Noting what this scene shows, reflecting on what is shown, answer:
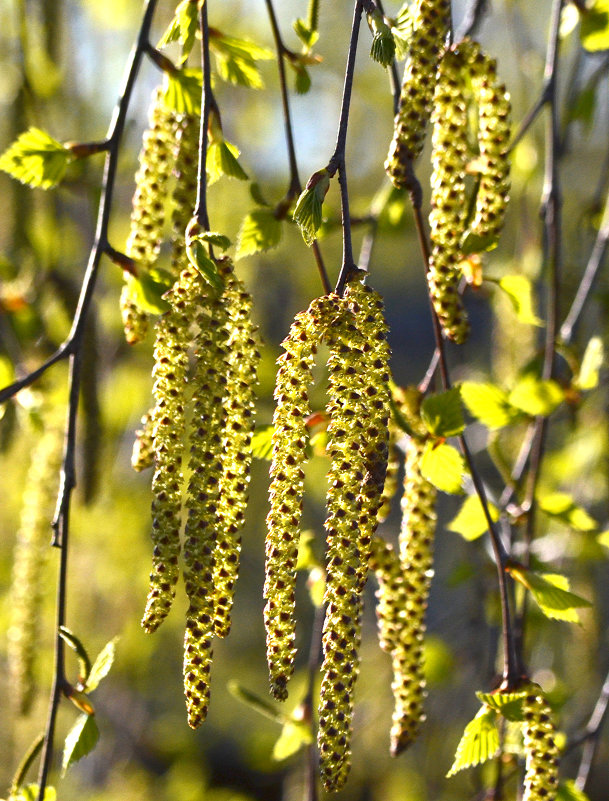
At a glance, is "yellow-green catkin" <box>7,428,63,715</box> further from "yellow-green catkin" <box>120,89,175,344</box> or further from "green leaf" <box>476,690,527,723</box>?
"green leaf" <box>476,690,527,723</box>

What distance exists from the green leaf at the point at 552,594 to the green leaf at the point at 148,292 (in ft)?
1.82

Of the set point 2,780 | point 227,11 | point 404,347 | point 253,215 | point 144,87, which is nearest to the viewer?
point 253,215

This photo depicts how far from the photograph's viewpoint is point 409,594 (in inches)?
47.4

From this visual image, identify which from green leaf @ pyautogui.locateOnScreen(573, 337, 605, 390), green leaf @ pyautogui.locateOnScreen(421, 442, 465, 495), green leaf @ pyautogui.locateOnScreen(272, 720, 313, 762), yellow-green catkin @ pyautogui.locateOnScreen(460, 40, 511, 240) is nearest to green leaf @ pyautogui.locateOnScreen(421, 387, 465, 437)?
green leaf @ pyautogui.locateOnScreen(421, 442, 465, 495)

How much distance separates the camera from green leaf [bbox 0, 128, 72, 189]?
1.15m

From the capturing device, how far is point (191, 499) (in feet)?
2.79

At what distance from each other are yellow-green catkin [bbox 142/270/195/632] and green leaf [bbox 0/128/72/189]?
33cm

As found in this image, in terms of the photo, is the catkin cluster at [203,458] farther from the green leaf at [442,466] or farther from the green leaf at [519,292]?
the green leaf at [519,292]

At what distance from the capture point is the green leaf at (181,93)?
1.13 m

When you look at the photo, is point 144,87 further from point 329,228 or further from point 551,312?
point 551,312

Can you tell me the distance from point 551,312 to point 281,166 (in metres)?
3.44

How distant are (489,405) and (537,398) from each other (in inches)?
3.3

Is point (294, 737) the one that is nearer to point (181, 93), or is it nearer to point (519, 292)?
point (519, 292)

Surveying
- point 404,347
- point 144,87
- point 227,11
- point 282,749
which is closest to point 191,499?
point 282,749
